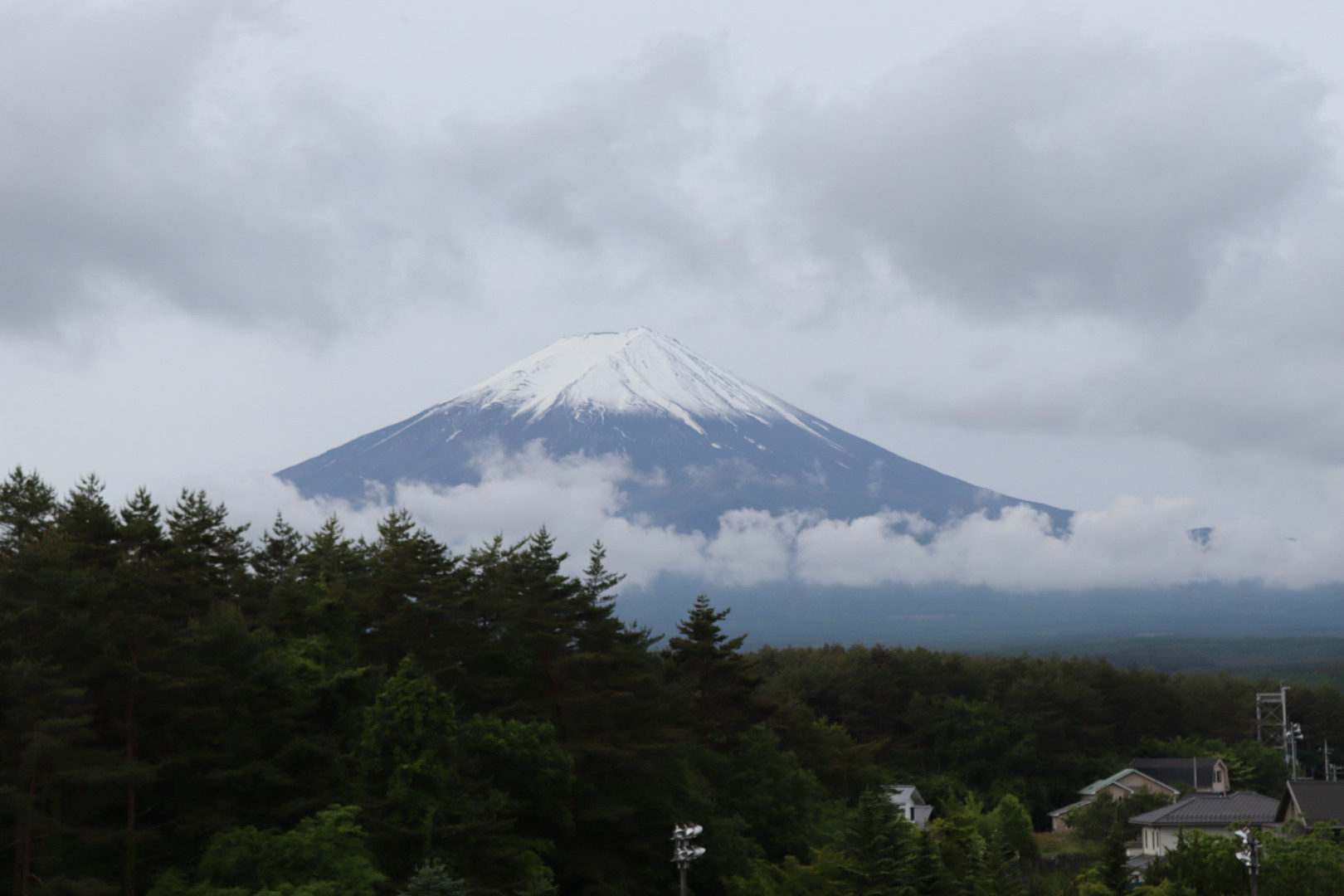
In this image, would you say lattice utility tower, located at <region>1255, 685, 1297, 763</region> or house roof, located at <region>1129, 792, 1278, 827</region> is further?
lattice utility tower, located at <region>1255, 685, 1297, 763</region>

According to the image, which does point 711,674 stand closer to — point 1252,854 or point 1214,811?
point 1252,854

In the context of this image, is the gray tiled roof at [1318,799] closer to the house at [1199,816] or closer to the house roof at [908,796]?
the house at [1199,816]

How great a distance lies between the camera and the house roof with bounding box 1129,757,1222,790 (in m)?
62.5

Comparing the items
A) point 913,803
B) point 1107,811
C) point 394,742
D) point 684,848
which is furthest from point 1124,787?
point 394,742

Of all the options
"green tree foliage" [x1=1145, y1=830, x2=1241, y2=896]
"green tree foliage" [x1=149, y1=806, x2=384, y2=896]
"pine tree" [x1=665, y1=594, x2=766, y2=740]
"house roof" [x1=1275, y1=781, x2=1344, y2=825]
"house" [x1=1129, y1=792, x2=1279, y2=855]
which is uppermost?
"pine tree" [x1=665, y1=594, x2=766, y2=740]

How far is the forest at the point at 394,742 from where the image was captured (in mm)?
21844

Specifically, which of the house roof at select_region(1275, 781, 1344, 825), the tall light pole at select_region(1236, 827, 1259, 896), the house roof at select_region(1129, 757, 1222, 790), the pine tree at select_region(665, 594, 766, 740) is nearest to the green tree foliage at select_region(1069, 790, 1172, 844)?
the house roof at select_region(1129, 757, 1222, 790)

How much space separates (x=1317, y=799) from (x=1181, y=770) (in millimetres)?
33446

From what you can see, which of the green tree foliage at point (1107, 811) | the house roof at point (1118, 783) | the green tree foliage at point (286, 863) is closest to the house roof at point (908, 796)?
the green tree foliage at point (1107, 811)

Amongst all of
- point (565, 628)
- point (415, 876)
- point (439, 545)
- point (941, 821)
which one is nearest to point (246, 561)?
point (439, 545)

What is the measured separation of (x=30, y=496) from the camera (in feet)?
99.0

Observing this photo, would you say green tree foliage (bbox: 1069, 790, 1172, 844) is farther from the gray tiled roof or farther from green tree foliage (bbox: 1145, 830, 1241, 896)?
green tree foliage (bbox: 1145, 830, 1241, 896)

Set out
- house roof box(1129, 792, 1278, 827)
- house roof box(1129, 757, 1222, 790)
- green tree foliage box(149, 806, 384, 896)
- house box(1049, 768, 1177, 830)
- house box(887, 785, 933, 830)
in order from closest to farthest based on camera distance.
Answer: green tree foliage box(149, 806, 384, 896) → house roof box(1129, 792, 1278, 827) → house box(887, 785, 933, 830) → house box(1049, 768, 1177, 830) → house roof box(1129, 757, 1222, 790)

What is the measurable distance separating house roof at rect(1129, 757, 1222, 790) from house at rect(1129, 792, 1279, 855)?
13.9 metres
